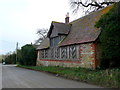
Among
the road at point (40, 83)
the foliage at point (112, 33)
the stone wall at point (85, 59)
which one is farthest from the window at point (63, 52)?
the foliage at point (112, 33)

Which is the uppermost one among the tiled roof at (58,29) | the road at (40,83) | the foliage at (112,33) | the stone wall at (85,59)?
the tiled roof at (58,29)

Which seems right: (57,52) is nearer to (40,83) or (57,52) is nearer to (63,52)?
(63,52)

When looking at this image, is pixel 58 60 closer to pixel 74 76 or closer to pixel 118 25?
pixel 74 76

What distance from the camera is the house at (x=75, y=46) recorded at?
15.7 meters

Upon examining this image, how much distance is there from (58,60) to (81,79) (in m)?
10.8

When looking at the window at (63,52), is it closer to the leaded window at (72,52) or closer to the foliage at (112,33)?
the leaded window at (72,52)

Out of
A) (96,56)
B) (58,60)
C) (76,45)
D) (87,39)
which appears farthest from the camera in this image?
(58,60)

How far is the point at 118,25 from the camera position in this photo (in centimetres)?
1177

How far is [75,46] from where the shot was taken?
59.9 ft

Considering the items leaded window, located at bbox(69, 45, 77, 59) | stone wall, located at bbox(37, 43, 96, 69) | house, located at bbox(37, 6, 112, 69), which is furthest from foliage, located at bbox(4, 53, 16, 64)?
leaded window, located at bbox(69, 45, 77, 59)

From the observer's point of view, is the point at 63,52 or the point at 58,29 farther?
the point at 58,29

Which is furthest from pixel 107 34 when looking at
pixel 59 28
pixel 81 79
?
pixel 59 28

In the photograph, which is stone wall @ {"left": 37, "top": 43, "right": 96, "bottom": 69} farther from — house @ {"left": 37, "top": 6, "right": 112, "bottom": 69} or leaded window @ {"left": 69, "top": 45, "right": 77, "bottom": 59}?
leaded window @ {"left": 69, "top": 45, "right": 77, "bottom": 59}

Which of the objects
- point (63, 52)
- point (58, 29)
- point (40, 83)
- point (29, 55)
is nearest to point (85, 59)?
point (63, 52)
